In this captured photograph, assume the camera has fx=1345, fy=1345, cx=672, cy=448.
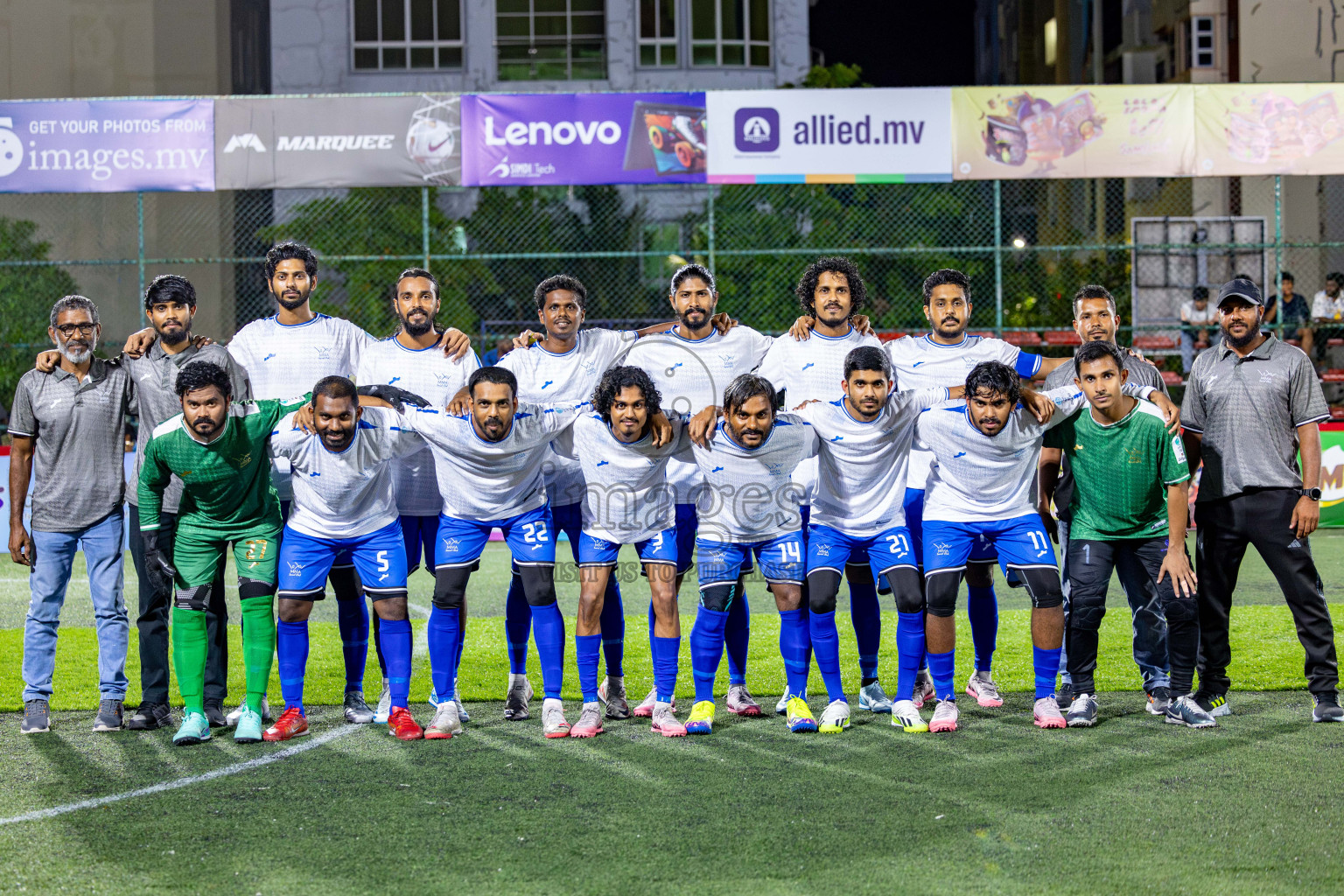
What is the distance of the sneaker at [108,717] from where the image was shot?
231 inches

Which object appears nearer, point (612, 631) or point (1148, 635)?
point (1148, 635)

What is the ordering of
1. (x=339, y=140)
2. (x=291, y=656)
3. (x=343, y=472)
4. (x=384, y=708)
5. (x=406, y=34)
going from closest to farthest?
Answer: (x=343, y=472)
(x=291, y=656)
(x=384, y=708)
(x=339, y=140)
(x=406, y=34)

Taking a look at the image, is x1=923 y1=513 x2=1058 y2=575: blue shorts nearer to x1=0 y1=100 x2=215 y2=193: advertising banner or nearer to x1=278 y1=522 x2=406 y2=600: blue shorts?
x1=278 y1=522 x2=406 y2=600: blue shorts

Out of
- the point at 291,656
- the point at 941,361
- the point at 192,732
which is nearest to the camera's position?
Answer: the point at 192,732

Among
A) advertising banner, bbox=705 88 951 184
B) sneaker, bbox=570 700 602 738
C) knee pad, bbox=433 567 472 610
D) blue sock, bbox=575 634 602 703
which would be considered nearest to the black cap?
blue sock, bbox=575 634 602 703

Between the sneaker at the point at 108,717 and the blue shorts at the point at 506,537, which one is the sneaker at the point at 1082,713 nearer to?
the blue shorts at the point at 506,537

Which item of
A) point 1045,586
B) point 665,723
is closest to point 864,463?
point 1045,586

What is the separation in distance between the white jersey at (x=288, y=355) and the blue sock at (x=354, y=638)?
0.58 metres

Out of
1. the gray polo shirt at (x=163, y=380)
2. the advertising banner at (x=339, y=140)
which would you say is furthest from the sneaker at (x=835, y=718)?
the advertising banner at (x=339, y=140)

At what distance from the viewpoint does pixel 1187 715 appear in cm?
568

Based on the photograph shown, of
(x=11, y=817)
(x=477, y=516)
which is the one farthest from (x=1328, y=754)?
(x=11, y=817)

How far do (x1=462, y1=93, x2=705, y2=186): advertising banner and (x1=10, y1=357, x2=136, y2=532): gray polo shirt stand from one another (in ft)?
25.4

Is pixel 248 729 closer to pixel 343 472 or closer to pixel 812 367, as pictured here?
pixel 343 472

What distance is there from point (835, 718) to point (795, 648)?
339 mm
